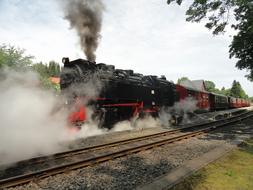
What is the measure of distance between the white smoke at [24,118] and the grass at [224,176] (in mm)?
5280

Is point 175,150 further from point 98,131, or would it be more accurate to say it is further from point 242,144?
point 98,131

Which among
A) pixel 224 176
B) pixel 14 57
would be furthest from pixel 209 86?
pixel 224 176

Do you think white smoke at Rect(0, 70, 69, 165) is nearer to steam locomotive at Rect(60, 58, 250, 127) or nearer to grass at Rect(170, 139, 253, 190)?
steam locomotive at Rect(60, 58, 250, 127)

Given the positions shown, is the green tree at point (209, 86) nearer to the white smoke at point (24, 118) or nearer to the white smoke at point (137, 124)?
the white smoke at point (137, 124)

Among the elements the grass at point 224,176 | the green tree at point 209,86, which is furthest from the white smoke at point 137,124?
the green tree at point 209,86

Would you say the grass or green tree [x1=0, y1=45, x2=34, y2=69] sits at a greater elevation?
green tree [x1=0, y1=45, x2=34, y2=69]

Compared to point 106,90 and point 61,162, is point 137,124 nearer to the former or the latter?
point 106,90

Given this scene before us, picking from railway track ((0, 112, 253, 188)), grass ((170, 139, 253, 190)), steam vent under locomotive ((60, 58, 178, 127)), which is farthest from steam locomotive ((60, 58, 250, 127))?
grass ((170, 139, 253, 190))

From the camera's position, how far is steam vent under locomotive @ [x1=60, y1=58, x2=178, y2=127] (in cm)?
1330

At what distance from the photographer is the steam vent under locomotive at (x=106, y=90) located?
13.3 meters

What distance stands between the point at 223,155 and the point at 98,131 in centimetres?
747

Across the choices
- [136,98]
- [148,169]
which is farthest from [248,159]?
[136,98]

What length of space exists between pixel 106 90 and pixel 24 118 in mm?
5419

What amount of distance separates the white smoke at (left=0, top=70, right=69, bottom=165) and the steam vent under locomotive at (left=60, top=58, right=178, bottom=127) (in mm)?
1795
